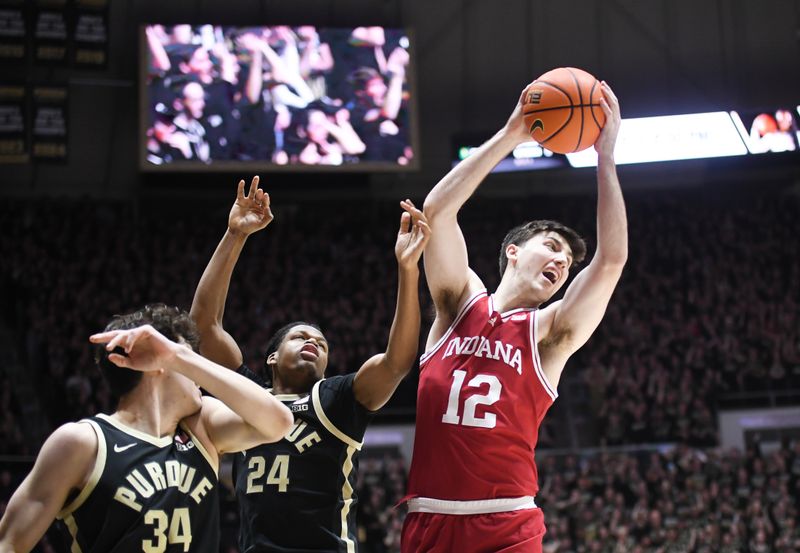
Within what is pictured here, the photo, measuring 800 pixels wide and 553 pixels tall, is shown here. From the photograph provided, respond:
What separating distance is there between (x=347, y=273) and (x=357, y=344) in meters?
3.17

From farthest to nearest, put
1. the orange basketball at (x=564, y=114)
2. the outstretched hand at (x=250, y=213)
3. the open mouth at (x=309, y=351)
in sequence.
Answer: the open mouth at (x=309, y=351), the outstretched hand at (x=250, y=213), the orange basketball at (x=564, y=114)

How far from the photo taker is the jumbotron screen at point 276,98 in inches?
686

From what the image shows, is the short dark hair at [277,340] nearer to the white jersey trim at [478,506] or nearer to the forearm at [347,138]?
the white jersey trim at [478,506]

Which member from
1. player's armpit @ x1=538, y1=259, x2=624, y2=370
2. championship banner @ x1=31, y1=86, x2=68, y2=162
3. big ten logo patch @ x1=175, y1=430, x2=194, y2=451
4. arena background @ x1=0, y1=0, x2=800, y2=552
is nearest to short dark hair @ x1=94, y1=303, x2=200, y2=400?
big ten logo patch @ x1=175, y1=430, x2=194, y2=451

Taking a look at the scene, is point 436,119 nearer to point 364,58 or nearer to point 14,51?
point 364,58

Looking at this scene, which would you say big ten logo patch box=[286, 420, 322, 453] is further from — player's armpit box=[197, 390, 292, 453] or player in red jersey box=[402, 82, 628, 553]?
player's armpit box=[197, 390, 292, 453]

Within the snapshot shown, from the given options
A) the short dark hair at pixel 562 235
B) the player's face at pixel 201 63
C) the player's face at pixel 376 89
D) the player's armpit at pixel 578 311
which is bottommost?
the player's armpit at pixel 578 311

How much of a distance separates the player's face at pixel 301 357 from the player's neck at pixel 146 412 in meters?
1.45

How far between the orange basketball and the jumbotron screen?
13360 millimetres

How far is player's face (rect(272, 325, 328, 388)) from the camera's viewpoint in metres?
4.70

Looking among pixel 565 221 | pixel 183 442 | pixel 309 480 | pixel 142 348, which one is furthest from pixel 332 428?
pixel 565 221

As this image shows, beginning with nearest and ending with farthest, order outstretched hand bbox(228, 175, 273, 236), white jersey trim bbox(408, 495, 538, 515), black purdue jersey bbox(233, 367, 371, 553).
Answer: white jersey trim bbox(408, 495, 538, 515) → black purdue jersey bbox(233, 367, 371, 553) → outstretched hand bbox(228, 175, 273, 236)

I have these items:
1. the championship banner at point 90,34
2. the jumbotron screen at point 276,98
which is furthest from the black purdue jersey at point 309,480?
the jumbotron screen at point 276,98

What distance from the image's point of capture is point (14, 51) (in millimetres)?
15055
